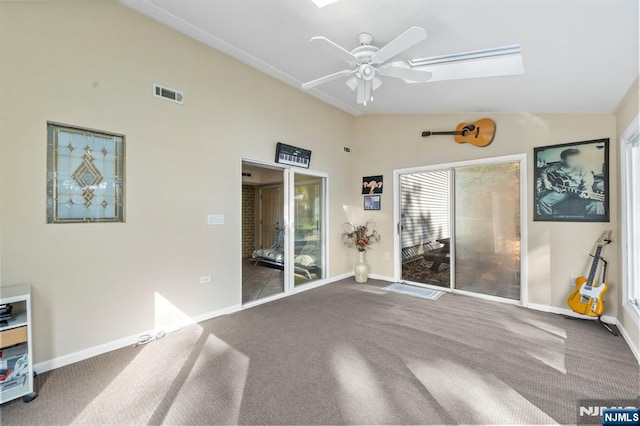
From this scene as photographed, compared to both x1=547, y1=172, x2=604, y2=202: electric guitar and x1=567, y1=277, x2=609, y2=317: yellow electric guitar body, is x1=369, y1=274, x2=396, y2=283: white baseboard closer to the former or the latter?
x1=567, y1=277, x2=609, y2=317: yellow electric guitar body

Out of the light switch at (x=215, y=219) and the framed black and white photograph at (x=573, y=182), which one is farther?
the light switch at (x=215, y=219)

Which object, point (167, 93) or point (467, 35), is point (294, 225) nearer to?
point (167, 93)

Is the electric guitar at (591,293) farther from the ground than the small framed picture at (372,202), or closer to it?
closer to it

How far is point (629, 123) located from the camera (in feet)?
8.98

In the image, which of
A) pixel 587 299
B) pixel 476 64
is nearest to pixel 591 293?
pixel 587 299

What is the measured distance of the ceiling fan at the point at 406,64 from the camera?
254cm

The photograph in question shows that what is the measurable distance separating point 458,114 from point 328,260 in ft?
11.3

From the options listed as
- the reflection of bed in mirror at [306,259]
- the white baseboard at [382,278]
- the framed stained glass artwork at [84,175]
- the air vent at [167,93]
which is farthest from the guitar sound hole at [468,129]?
the framed stained glass artwork at [84,175]

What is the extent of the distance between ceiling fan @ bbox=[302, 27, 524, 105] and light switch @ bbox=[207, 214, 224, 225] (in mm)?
2023

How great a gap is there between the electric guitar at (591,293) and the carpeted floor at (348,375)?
200 mm

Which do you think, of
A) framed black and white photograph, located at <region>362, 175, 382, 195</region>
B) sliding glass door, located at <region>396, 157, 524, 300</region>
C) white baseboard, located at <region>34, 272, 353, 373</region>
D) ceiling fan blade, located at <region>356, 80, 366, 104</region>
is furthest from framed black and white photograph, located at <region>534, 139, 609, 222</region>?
white baseboard, located at <region>34, 272, 353, 373</region>

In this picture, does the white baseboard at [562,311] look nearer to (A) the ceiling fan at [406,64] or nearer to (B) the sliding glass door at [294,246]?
(A) the ceiling fan at [406,64]

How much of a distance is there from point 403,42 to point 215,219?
2863 mm

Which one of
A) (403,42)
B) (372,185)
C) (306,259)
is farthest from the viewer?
(372,185)
